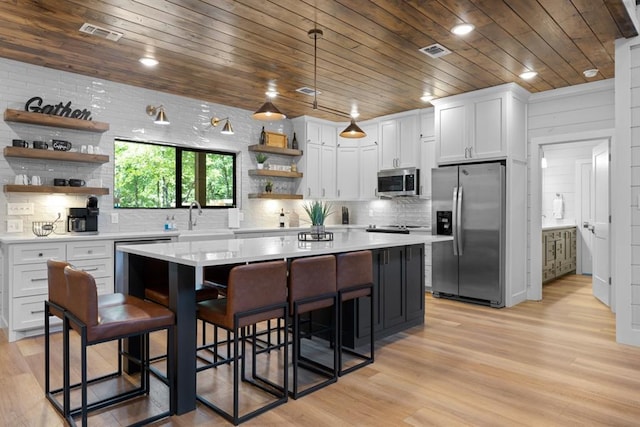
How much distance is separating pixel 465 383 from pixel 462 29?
268 centimetres

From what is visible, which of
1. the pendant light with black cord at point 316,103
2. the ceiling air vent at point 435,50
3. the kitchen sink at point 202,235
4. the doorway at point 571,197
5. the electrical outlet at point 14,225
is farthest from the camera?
the doorway at point 571,197

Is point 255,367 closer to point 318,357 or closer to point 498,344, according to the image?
point 318,357

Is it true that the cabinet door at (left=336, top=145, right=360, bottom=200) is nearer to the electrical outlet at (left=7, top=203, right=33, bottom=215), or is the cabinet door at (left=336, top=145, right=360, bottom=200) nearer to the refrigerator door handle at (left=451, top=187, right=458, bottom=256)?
the refrigerator door handle at (left=451, top=187, right=458, bottom=256)

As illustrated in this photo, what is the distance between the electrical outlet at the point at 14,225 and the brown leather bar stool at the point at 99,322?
2.40m

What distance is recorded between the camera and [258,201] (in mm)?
6242

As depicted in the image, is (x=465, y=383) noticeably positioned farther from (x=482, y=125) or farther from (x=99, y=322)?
(x=482, y=125)

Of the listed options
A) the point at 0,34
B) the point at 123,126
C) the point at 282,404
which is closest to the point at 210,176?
the point at 123,126

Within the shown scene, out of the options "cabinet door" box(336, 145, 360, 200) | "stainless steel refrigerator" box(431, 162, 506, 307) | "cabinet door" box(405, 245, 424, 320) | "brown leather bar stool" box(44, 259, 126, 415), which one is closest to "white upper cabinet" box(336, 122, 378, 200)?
"cabinet door" box(336, 145, 360, 200)

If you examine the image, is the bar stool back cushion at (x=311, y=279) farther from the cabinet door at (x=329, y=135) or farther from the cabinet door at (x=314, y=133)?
the cabinet door at (x=329, y=135)

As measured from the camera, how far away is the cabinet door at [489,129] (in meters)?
4.97

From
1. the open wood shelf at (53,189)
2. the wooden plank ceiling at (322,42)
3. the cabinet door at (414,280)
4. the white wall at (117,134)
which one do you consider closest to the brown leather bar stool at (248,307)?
the cabinet door at (414,280)

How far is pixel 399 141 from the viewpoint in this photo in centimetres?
634

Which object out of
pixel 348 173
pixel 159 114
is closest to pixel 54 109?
pixel 159 114

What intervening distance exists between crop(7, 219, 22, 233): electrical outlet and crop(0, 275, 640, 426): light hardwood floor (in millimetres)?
1029
